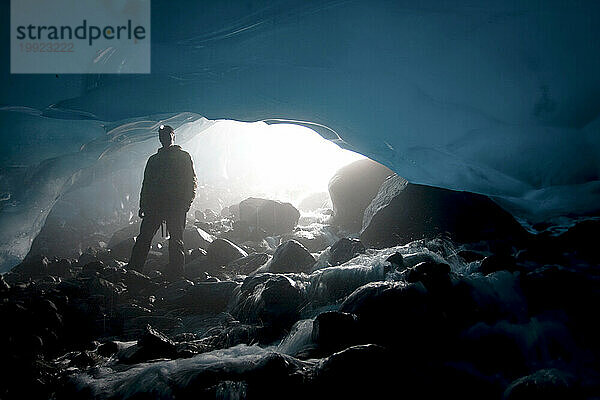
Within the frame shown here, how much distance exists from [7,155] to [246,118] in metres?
4.44

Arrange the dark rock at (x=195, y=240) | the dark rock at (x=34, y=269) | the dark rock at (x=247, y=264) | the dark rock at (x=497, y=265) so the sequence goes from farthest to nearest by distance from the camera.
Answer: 1. the dark rock at (x=195, y=240)
2. the dark rock at (x=34, y=269)
3. the dark rock at (x=247, y=264)
4. the dark rock at (x=497, y=265)

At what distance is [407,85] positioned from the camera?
4.78 meters

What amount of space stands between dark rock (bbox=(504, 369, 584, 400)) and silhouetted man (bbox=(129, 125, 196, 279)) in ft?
18.1

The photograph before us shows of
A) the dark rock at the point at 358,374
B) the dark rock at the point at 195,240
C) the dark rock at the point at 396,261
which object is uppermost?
the dark rock at the point at 396,261

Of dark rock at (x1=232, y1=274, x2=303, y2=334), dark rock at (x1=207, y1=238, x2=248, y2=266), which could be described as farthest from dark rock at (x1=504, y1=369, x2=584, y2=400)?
dark rock at (x1=207, y1=238, x2=248, y2=266)

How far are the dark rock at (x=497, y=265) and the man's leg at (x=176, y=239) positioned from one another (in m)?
5.04

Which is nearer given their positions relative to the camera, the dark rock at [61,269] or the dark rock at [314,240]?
the dark rock at [61,269]

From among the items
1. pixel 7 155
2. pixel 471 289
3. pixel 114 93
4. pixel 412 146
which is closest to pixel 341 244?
pixel 412 146

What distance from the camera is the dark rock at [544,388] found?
2.14 metres

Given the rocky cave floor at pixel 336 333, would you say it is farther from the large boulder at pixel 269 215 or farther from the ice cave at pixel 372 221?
the large boulder at pixel 269 215

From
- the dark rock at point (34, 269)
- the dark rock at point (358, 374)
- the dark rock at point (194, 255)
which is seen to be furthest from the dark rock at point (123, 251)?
the dark rock at point (358, 374)

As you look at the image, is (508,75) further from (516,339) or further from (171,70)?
(171,70)

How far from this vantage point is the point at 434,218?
6.98 meters

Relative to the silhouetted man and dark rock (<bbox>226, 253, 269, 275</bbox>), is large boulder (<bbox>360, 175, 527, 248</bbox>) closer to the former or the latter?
dark rock (<bbox>226, 253, 269, 275</bbox>)
